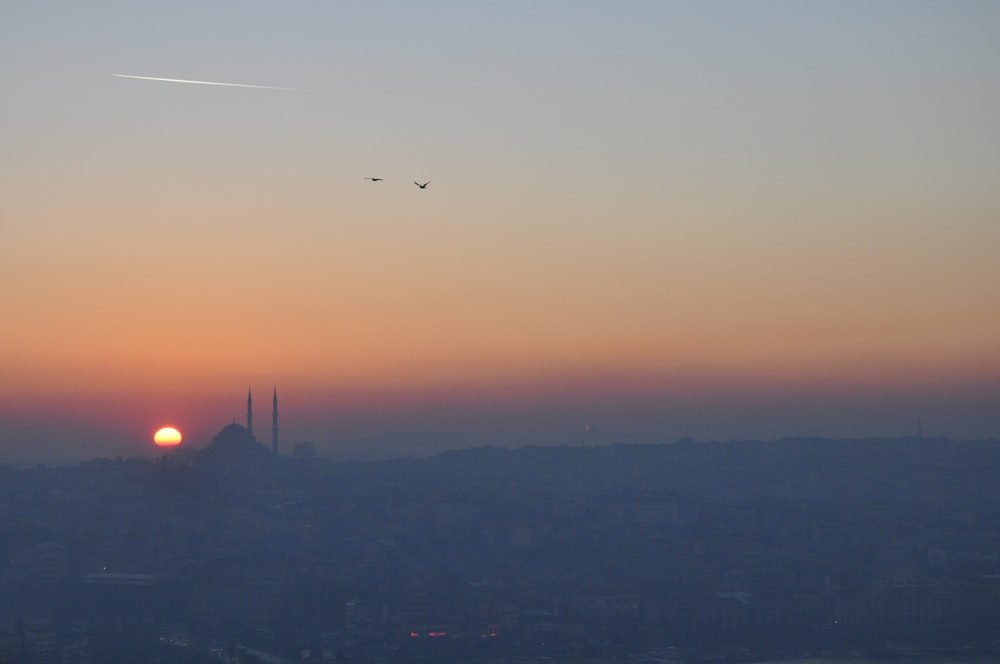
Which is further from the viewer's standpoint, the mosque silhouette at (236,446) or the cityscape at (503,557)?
the mosque silhouette at (236,446)

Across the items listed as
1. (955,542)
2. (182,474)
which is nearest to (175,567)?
(182,474)

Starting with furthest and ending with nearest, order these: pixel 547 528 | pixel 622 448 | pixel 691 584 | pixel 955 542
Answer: pixel 622 448
pixel 547 528
pixel 955 542
pixel 691 584

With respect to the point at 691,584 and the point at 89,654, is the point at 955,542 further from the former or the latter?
the point at 89,654

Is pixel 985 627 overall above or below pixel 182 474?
below

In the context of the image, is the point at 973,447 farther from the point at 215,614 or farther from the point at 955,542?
the point at 215,614

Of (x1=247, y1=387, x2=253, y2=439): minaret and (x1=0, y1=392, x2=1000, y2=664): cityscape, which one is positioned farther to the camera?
(x1=247, y1=387, x2=253, y2=439): minaret

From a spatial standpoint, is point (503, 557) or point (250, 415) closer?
point (503, 557)

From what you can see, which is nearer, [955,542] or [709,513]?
[955,542]

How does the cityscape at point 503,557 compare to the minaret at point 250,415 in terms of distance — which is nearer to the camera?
the cityscape at point 503,557

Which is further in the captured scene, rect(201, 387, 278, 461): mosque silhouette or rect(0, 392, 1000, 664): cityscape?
rect(201, 387, 278, 461): mosque silhouette

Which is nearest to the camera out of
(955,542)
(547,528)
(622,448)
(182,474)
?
(955,542)

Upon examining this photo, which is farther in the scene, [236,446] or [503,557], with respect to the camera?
[236,446]
